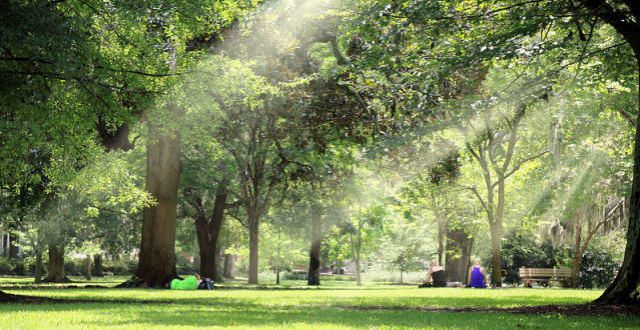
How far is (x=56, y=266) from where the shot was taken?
44875mm

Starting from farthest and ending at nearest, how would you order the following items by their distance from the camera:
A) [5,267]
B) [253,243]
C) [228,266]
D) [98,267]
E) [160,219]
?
[228,266], [98,267], [5,267], [253,243], [160,219]

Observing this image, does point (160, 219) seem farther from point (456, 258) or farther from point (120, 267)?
point (120, 267)

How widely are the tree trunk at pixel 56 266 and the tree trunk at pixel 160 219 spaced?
Result: 1839cm

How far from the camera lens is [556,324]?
11.2 metres

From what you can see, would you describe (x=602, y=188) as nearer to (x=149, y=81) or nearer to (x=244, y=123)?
(x=244, y=123)

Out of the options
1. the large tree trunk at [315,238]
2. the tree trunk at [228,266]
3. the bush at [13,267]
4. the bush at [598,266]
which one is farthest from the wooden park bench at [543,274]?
the bush at [13,267]

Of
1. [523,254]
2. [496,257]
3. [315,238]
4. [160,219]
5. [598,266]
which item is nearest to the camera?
[160,219]

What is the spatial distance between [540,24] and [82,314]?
10.9 m

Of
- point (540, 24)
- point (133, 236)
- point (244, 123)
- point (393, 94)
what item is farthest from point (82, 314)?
point (133, 236)

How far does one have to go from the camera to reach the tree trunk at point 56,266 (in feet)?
145

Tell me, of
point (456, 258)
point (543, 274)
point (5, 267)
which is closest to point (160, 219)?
point (543, 274)

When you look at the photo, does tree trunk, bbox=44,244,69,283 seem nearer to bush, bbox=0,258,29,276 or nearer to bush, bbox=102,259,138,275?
bush, bbox=0,258,29,276

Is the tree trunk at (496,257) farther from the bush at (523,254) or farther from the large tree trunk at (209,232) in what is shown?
the large tree trunk at (209,232)

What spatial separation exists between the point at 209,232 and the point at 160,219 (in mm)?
16081
